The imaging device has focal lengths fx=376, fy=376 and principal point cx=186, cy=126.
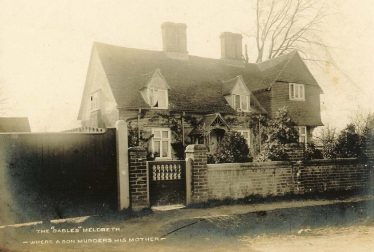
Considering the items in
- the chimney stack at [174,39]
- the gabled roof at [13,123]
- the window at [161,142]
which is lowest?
the window at [161,142]

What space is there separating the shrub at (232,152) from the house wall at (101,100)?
6525mm

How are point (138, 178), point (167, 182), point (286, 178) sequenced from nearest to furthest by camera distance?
point (138, 178) → point (167, 182) → point (286, 178)

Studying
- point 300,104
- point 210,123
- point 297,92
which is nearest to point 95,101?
point 210,123

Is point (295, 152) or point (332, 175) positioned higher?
point (295, 152)

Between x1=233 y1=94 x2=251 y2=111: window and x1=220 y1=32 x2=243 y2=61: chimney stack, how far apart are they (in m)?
3.60

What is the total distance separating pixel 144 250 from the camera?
6645mm

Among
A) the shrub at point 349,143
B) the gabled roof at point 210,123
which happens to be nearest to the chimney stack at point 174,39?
the gabled roof at point 210,123

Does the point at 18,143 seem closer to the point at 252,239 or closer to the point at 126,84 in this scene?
the point at 252,239

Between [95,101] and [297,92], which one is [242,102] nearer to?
[297,92]

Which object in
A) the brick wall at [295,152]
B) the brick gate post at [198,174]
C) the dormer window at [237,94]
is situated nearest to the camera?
the brick gate post at [198,174]

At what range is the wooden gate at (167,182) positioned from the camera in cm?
898

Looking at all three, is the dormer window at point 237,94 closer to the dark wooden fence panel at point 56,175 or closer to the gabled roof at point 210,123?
the gabled roof at point 210,123

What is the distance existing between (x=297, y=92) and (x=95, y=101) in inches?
430

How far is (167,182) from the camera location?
917 centimetres
